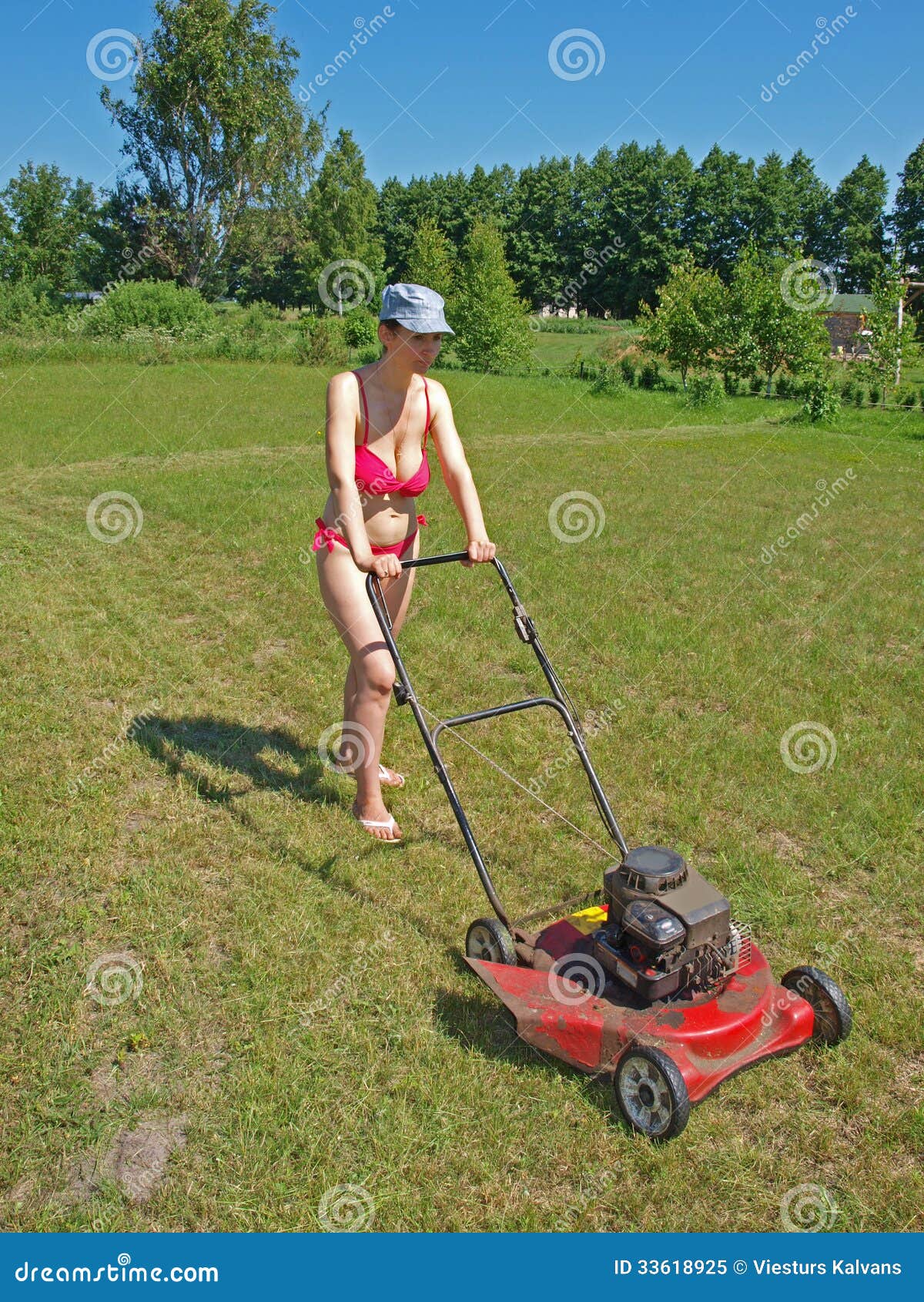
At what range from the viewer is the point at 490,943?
11.0ft

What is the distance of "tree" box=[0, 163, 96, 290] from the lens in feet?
162

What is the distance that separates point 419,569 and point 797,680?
378cm

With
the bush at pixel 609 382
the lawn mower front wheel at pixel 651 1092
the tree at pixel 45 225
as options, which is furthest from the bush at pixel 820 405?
the tree at pixel 45 225

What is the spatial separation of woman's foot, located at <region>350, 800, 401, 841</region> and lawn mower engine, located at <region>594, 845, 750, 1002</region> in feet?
5.07

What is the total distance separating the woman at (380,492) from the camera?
3.70 metres

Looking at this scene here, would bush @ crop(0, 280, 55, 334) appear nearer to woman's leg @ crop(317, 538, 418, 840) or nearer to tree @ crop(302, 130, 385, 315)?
tree @ crop(302, 130, 385, 315)

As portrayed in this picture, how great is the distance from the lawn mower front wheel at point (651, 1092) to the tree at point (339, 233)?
155ft

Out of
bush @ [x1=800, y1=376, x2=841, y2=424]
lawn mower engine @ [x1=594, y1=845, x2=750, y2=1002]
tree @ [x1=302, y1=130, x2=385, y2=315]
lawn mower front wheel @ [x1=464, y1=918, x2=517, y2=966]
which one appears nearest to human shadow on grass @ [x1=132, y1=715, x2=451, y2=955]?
lawn mower front wheel @ [x1=464, y1=918, x2=517, y2=966]

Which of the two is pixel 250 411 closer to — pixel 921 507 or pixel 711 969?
pixel 921 507

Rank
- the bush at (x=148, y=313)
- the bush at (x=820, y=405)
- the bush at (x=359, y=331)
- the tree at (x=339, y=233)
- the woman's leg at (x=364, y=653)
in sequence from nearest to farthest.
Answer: the woman's leg at (x=364, y=653) → the bush at (x=820, y=405) → the bush at (x=148, y=313) → the bush at (x=359, y=331) → the tree at (x=339, y=233)

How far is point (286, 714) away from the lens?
572 cm

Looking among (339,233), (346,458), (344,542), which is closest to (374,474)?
(346,458)

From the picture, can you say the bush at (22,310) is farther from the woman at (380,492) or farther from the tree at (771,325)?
the woman at (380,492)

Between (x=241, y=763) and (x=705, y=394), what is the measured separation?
836 inches
